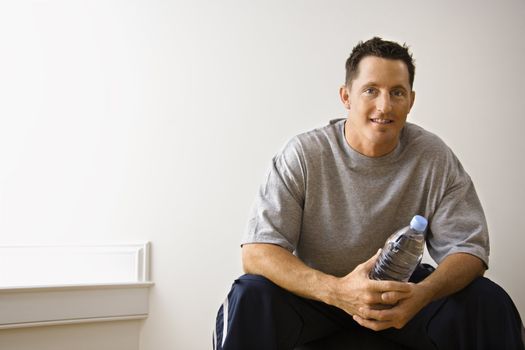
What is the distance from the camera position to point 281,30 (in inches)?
83.3

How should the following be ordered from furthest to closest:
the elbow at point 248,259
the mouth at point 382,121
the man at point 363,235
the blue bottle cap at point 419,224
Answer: the mouth at point 382,121 → the elbow at point 248,259 → the man at point 363,235 → the blue bottle cap at point 419,224

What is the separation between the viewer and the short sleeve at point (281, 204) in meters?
1.31

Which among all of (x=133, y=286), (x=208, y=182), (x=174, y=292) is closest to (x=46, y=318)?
(x=133, y=286)

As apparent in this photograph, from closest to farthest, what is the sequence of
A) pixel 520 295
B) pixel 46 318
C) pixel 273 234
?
pixel 273 234 < pixel 46 318 < pixel 520 295

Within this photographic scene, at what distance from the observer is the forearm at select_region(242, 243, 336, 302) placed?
1201 mm

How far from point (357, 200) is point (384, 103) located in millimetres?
274

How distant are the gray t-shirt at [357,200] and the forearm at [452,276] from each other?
0.08 meters

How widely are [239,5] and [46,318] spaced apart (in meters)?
1.38

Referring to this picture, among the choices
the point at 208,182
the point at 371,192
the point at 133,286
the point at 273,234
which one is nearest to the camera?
the point at 273,234

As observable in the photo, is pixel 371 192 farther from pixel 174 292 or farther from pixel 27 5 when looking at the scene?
pixel 27 5

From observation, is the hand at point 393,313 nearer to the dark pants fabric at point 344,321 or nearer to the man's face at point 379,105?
the dark pants fabric at point 344,321

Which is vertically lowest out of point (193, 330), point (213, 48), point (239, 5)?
point (193, 330)

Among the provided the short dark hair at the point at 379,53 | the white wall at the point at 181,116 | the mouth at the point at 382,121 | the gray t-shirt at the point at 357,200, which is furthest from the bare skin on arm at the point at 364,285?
the white wall at the point at 181,116

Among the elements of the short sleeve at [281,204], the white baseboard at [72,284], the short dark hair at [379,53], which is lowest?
the white baseboard at [72,284]
